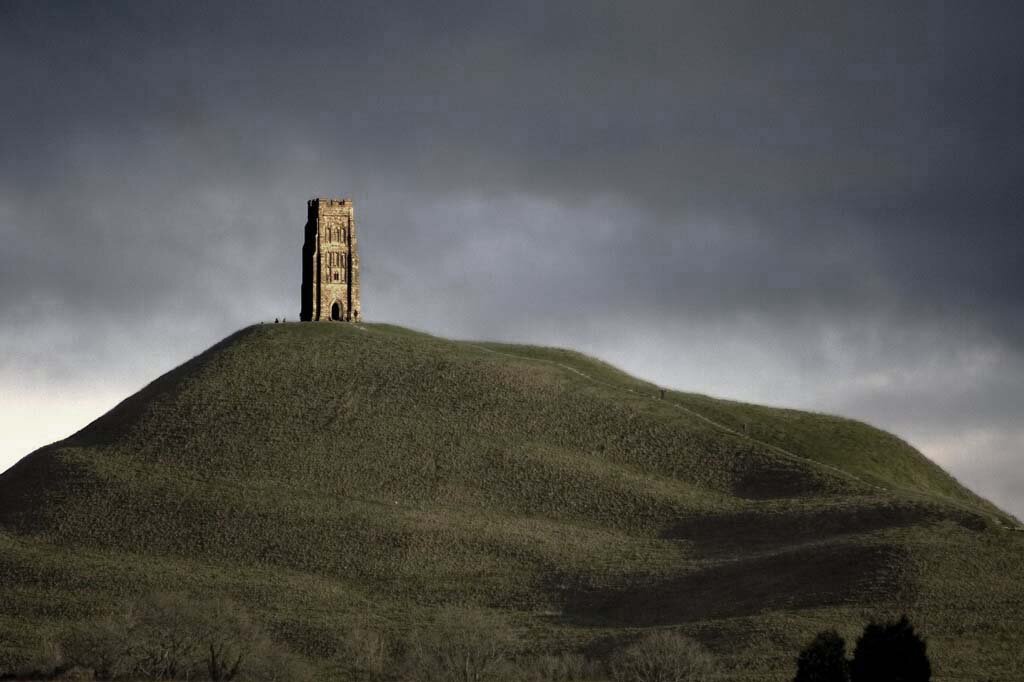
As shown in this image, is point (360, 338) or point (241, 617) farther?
point (360, 338)

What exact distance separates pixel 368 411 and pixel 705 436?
23037 millimetres

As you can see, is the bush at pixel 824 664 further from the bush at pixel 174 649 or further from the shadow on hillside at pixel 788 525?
the shadow on hillside at pixel 788 525

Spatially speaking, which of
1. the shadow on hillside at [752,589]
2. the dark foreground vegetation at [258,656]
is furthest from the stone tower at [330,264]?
the dark foreground vegetation at [258,656]

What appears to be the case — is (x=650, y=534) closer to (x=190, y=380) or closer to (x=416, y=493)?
(x=416, y=493)

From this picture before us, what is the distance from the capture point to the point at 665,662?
75125 millimetres

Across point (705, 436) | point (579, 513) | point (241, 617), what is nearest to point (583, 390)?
point (705, 436)

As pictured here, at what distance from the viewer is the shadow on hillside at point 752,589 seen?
87.9m

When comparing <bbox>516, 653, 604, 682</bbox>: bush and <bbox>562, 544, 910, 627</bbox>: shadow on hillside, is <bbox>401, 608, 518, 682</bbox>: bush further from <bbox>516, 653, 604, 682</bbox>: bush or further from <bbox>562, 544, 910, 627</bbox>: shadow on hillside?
<bbox>562, 544, 910, 627</bbox>: shadow on hillside

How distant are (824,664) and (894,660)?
8.81 feet

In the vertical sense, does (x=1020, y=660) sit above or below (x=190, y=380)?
below

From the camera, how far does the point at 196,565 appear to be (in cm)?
10125

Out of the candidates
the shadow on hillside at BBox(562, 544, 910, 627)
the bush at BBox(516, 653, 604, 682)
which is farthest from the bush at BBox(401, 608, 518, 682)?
the shadow on hillside at BBox(562, 544, 910, 627)

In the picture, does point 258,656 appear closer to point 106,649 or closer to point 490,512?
point 106,649

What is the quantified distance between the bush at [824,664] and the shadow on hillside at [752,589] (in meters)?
23.7
